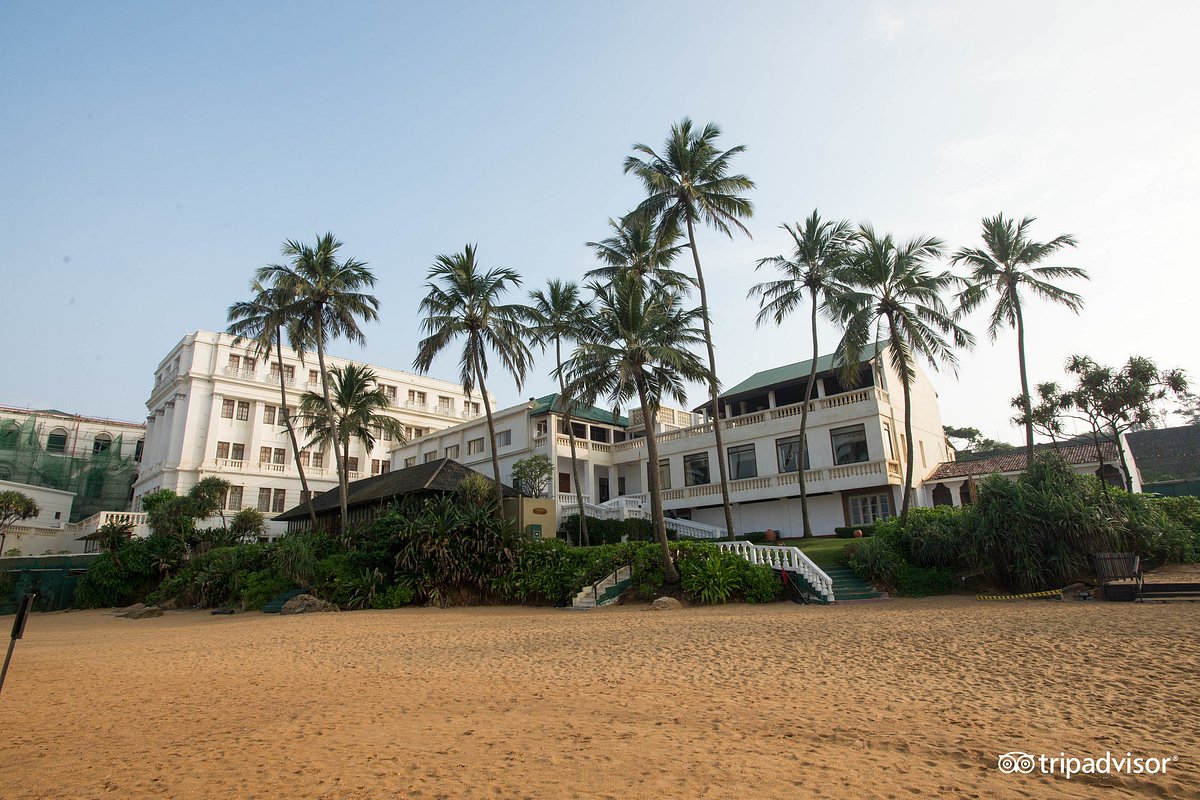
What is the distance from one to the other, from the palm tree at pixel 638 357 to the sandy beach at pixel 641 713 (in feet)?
27.8

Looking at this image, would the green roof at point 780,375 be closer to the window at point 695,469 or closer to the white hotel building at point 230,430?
the window at point 695,469

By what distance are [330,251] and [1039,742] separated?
1155 inches

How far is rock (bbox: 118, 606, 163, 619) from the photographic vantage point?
76.8 ft

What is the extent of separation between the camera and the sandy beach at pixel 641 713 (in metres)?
4.69

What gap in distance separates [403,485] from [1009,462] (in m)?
26.5

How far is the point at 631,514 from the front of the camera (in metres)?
32.0

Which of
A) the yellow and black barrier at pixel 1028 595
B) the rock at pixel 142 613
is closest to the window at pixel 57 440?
the rock at pixel 142 613

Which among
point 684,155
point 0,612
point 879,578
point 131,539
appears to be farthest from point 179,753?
point 131,539

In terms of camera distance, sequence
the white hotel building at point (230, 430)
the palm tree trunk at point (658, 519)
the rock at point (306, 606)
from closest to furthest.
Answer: the palm tree trunk at point (658, 519), the rock at point (306, 606), the white hotel building at point (230, 430)

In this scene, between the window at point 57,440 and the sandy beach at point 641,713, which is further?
the window at point 57,440

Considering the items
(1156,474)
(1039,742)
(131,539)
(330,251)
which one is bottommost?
(1039,742)

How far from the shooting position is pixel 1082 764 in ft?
15.8

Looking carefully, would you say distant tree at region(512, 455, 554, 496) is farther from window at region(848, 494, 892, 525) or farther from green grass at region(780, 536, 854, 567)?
window at region(848, 494, 892, 525)

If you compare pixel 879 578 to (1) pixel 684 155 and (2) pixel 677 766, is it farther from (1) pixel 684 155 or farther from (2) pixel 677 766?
(1) pixel 684 155
